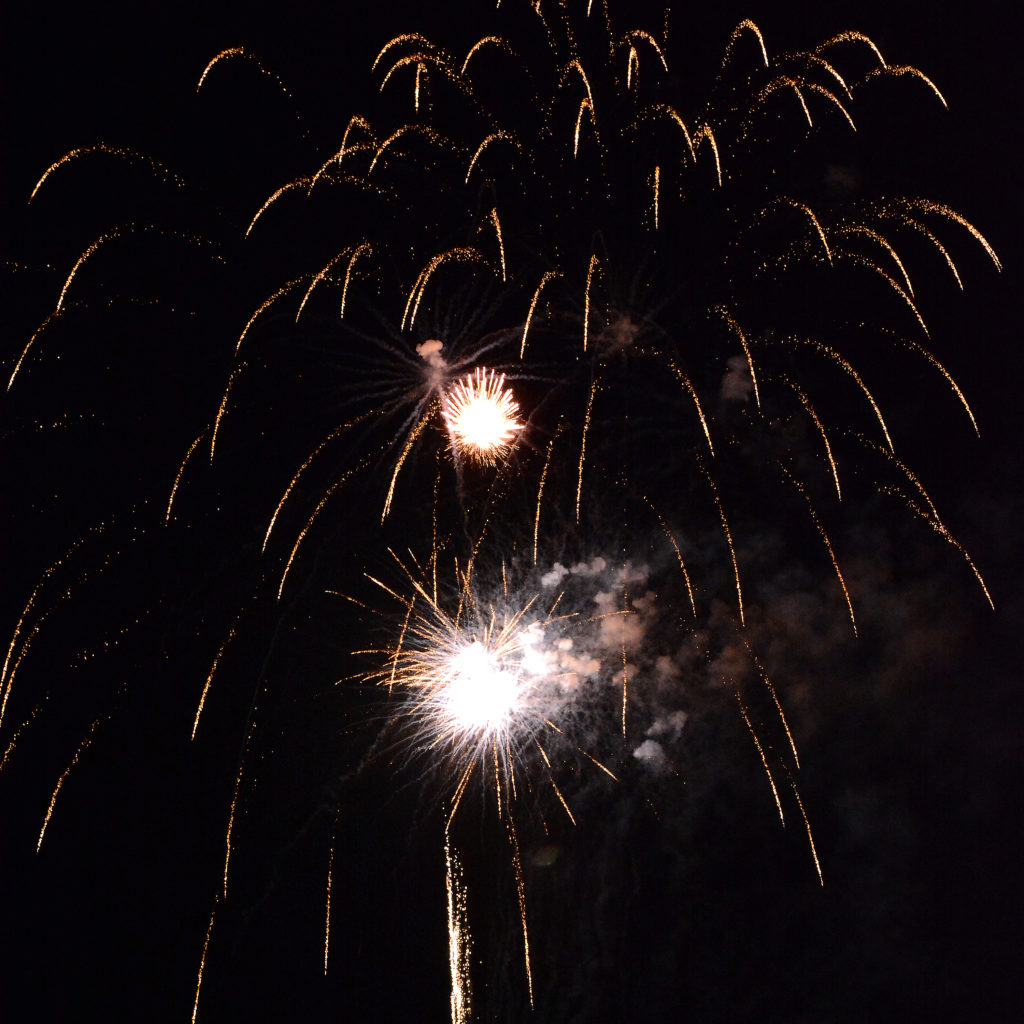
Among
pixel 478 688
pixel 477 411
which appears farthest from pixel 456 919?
pixel 477 411

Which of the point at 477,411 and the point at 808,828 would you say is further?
the point at 808,828

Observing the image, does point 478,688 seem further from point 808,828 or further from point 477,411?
point 808,828

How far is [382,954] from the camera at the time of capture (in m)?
14.5

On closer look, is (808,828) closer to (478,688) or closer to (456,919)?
(456,919)

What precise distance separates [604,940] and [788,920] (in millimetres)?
5811

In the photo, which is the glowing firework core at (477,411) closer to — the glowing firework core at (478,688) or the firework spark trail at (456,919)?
the glowing firework core at (478,688)

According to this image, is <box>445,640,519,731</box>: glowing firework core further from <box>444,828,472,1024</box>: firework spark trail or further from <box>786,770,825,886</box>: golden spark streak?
<box>786,770,825,886</box>: golden spark streak

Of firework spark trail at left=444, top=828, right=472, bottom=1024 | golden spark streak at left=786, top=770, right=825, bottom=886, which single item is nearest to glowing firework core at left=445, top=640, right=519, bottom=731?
firework spark trail at left=444, top=828, right=472, bottom=1024

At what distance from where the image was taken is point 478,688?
885cm

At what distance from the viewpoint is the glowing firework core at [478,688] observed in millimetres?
8805

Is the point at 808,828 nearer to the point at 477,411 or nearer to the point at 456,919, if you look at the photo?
the point at 456,919

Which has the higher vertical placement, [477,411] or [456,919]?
[477,411]

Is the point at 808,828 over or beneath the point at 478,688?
over

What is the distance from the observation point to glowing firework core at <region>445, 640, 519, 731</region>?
880cm
